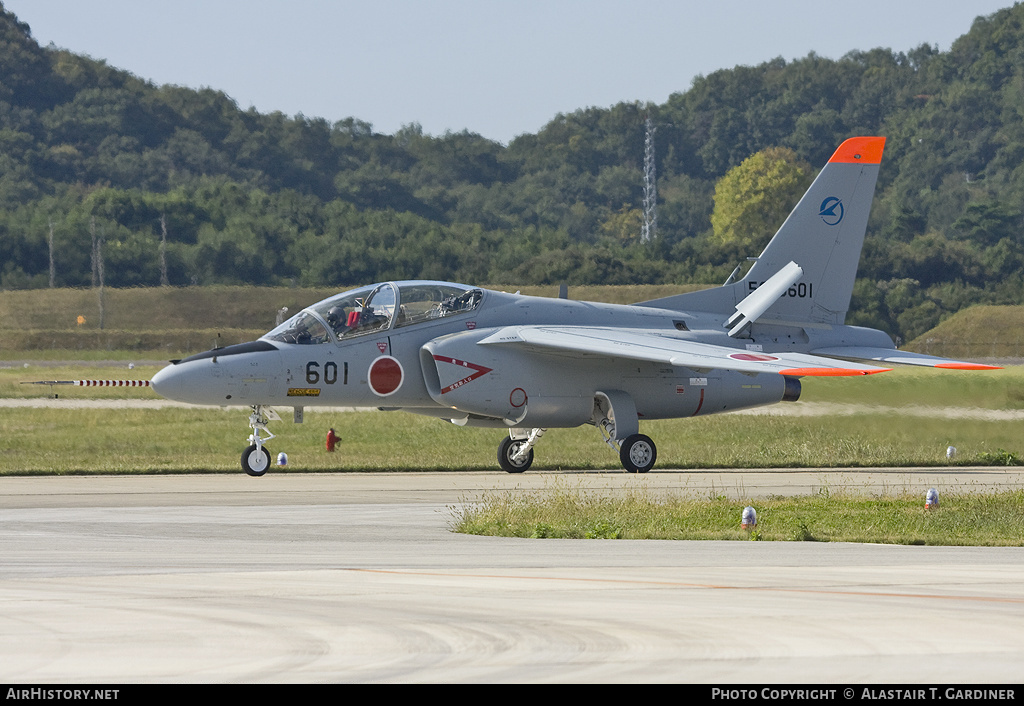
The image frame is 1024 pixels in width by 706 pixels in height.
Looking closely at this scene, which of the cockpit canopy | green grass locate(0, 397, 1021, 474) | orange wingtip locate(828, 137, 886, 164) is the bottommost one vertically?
green grass locate(0, 397, 1021, 474)

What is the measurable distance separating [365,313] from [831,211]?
329 inches

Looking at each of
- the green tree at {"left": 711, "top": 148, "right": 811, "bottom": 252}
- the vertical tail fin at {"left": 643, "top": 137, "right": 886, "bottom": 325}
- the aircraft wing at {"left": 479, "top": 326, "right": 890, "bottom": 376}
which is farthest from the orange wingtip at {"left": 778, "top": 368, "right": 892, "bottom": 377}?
the green tree at {"left": 711, "top": 148, "right": 811, "bottom": 252}

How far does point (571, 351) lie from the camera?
67.9ft

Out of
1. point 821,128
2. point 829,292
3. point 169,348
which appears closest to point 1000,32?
point 821,128

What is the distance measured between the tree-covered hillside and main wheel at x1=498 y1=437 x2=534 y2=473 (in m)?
51.3

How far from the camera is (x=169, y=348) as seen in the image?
2576 inches

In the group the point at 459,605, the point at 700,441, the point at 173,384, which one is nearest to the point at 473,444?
the point at 700,441

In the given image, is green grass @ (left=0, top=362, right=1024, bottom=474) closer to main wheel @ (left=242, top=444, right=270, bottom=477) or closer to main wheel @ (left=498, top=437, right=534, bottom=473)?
main wheel @ (left=498, top=437, right=534, bottom=473)

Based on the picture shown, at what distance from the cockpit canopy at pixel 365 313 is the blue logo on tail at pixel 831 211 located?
6.87 meters

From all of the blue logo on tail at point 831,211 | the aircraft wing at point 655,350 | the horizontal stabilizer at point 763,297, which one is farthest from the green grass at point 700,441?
the blue logo on tail at point 831,211

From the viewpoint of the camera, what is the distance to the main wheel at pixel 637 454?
2059cm

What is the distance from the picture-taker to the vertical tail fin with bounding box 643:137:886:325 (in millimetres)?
23078

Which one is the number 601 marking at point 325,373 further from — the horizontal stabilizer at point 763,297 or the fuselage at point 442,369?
the horizontal stabilizer at point 763,297
